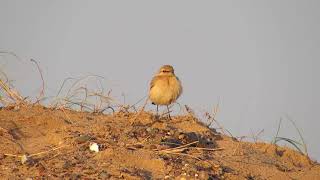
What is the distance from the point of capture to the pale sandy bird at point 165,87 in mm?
9000

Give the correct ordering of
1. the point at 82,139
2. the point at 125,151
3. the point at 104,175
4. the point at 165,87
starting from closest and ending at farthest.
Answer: the point at 104,175 → the point at 125,151 → the point at 82,139 → the point at 165,87

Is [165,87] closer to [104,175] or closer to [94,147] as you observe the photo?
[94,147]

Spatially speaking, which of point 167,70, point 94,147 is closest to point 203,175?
point 94,147

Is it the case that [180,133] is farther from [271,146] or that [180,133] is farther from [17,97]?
[17,97]

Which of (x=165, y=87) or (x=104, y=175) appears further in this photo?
(x=165, y=87)

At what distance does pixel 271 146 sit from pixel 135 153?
231 cm

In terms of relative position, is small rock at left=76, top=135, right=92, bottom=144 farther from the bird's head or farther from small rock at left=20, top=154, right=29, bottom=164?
the bird's head

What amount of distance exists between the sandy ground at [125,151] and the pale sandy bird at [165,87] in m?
1.50

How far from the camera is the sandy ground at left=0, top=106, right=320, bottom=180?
5.49 m

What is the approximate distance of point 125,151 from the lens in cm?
→ 581

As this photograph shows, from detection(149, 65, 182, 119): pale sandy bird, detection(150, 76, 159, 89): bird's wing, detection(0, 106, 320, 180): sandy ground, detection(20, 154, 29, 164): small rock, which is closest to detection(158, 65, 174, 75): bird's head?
detection(149, 65, 182, 119): pale sandy bird

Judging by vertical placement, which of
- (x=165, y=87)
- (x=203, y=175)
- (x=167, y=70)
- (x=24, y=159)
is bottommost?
(x=203, y=175)

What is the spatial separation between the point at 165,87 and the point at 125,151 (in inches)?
129

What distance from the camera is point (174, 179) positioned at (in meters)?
5.47
